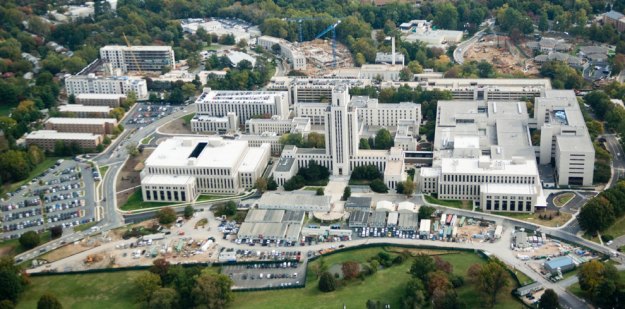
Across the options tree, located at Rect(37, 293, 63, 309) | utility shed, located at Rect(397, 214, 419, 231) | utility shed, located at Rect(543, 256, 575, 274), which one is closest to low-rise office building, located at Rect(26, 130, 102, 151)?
tree, located at Rect(37, 293, 63, 309)

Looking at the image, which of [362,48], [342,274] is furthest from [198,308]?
[362,48]

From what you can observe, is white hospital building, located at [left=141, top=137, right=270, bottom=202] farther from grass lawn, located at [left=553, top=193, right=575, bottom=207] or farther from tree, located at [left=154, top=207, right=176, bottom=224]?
grass lawn, located at [left=553, top=193, right=575, bottom=207]

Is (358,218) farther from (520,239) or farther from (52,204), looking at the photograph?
(52,204)

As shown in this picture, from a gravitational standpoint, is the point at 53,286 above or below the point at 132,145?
below

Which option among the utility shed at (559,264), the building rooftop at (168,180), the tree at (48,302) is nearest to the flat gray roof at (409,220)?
the utility shed at (559,264)

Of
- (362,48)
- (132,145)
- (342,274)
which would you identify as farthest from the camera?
(362,48)

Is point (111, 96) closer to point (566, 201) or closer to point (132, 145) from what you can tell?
point (132, 145)
